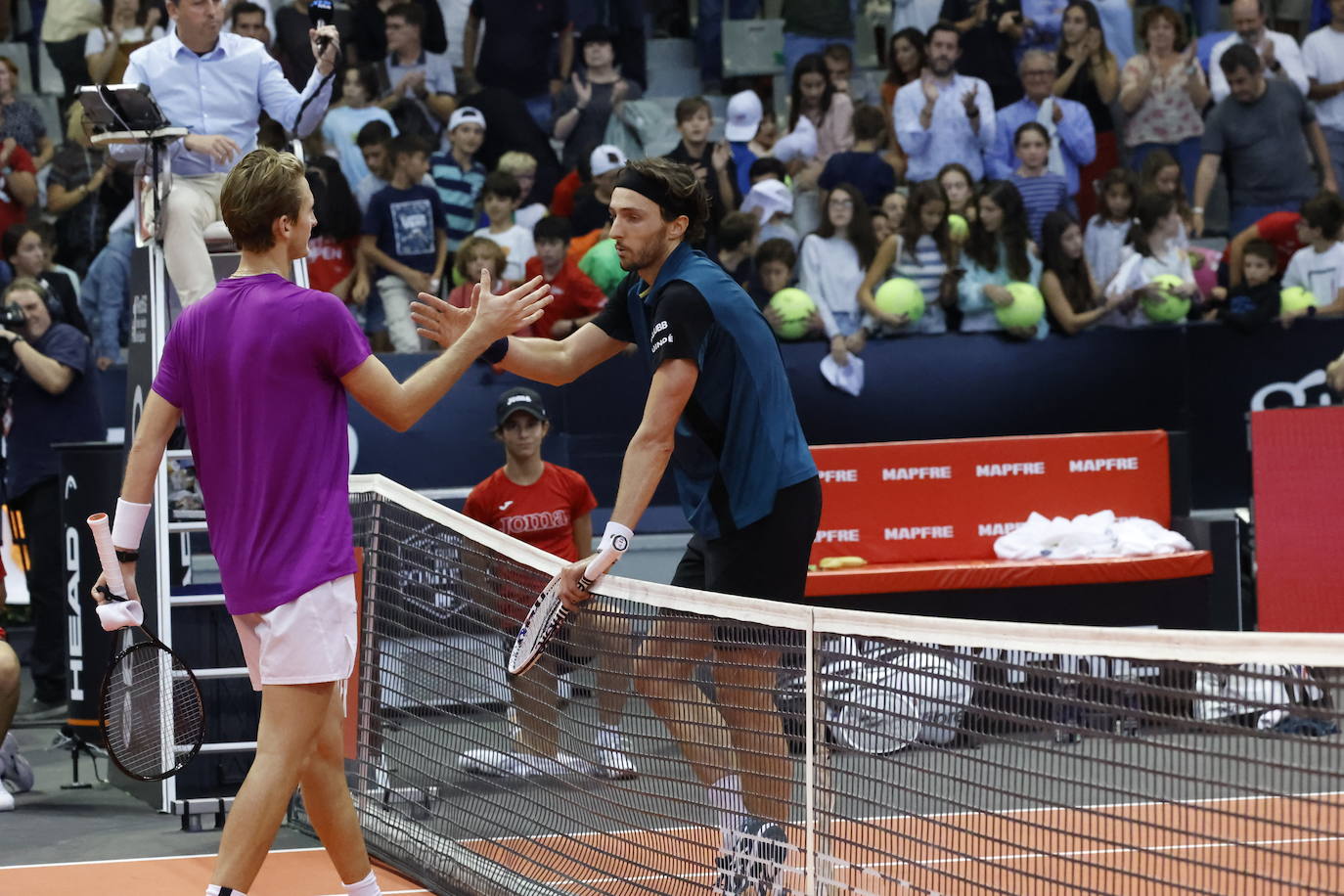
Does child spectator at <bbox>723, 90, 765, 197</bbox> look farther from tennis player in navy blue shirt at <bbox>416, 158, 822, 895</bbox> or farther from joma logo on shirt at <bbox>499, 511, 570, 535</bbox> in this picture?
tennis player in navy blue shirt at <bbox>416, 158, 822, 895</bbox>

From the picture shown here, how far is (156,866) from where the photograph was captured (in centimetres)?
678

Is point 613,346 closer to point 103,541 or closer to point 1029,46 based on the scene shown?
point 103,541

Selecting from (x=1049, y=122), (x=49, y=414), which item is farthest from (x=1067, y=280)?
(x=49, y=414)

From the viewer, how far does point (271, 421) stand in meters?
4.72

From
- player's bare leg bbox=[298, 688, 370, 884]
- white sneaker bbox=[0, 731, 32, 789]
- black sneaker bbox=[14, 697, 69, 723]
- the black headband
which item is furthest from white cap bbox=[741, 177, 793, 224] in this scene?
player's bare leg bbox=[298, 688, 370, 884]

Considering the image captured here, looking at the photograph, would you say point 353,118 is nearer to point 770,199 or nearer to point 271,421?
point 770,199

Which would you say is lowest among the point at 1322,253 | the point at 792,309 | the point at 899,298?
the point at 792,309

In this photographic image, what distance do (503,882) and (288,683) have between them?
4.22ft

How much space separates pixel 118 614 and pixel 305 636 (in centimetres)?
61

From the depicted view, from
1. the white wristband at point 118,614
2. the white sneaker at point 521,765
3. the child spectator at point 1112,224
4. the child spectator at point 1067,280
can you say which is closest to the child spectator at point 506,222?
the child spectator at point 1067,280

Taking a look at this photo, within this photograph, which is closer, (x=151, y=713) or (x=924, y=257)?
(x=151, y=713)

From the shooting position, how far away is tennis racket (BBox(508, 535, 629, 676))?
5129 millimetres

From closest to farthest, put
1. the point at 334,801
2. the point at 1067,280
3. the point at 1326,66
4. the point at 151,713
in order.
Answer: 1. the point at 334,801
2. the point at 151,713
3. the point at 1067,280
4. the point at 1326,66

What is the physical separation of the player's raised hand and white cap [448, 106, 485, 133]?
24.9ft
